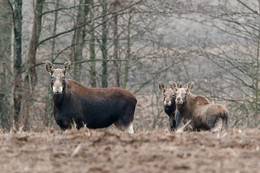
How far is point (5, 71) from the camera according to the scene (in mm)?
23031

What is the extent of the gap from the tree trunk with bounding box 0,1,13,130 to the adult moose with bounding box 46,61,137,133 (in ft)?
23.8

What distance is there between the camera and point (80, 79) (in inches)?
1037

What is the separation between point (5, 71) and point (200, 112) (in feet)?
34.8

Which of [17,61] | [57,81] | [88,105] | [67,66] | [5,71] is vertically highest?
[17,61]

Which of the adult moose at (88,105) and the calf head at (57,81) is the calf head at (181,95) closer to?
the adult moose at (88,105)

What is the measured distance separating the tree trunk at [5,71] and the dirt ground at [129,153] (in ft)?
44.5

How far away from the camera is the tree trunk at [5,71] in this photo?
22.6 metres

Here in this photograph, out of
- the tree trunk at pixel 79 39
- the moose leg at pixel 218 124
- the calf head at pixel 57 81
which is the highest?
the tree trunk at pixel 79 39

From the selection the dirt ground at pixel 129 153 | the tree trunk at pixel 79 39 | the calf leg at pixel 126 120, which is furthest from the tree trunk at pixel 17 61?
the dirt ground at pixel 129 153

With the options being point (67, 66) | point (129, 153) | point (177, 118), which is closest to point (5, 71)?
point (67, 66)

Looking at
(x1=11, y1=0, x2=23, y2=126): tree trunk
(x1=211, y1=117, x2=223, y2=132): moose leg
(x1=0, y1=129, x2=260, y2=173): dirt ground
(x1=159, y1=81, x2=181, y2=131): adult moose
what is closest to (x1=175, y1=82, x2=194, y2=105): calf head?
(x1=159, y1=81, x2=181, y2=131): adult moose

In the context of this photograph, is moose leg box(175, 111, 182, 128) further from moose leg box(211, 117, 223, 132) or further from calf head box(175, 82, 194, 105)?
moose leg box(211, 117, 223, 132)

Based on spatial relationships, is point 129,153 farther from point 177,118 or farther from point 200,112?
point 177,118

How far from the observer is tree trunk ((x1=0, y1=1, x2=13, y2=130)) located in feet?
74.3
